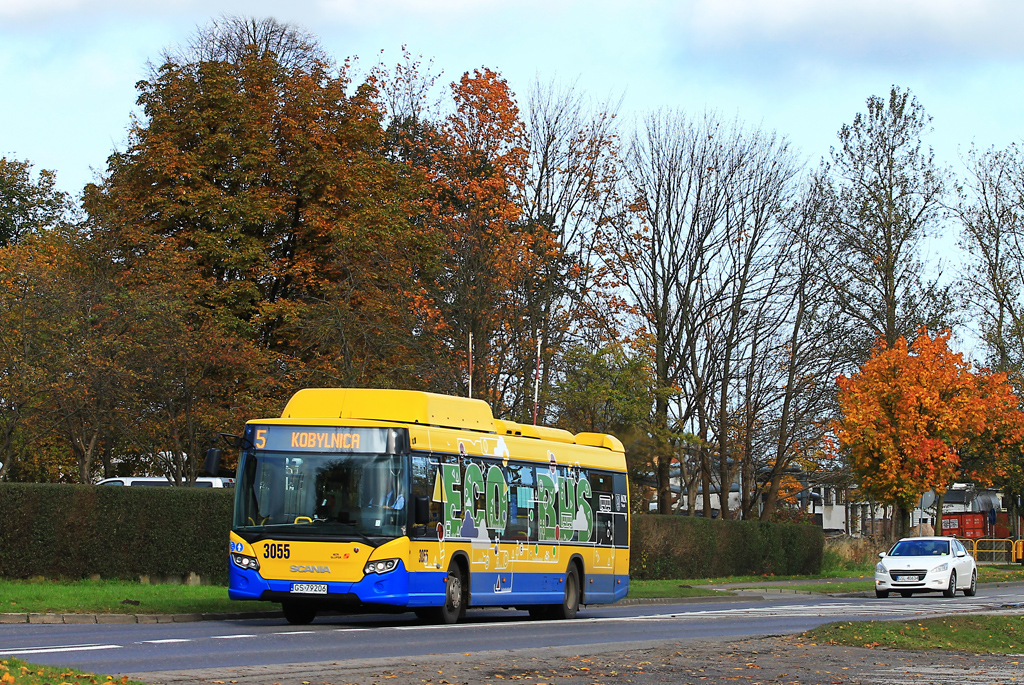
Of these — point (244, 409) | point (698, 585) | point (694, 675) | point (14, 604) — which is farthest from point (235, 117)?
point (694, 675)

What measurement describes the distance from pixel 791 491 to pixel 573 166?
22261 mm

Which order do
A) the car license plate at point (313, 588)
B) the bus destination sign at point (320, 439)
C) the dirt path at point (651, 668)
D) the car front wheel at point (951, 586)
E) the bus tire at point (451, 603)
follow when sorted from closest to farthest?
the dirt path at point (651, 668) < the car license plate at point (313, 588) < the bus destination sign at point (320, 439) < the bus tire at point (451, 603) < the car front wheel at point (951, 586)

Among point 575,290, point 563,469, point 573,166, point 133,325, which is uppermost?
point 573,166

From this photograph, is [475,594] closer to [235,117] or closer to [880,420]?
[235,117]

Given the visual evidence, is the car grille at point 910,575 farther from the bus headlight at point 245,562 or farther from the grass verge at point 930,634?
the bus headlight at point 245,562

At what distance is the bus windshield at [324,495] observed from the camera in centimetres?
1892

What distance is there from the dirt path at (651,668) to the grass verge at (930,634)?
2.61 ft

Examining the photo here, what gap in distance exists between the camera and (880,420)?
43562 mm

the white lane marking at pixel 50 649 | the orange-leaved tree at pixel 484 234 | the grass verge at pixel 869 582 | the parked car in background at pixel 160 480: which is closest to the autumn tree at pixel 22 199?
the parked car in background at pixel 160 480

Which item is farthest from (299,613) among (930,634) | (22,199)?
(22,199)

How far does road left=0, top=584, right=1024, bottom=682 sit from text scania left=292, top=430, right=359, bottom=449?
2527 mm

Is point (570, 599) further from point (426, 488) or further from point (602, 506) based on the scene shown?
point (426, 488)

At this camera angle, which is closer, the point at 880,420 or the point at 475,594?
the point at 475,594

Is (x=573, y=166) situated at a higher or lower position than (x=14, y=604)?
higher
